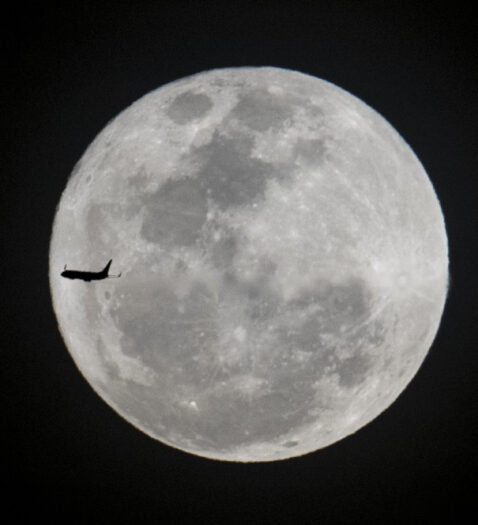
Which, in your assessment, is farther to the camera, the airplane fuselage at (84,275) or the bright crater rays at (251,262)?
the airplane fuselage at (84,275)

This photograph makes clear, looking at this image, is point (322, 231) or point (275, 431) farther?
point (275, 431)

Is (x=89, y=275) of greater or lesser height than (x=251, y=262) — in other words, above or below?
below

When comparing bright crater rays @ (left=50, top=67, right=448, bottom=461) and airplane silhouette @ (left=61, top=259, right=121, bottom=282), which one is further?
airplane silhouette @ (left=61, top=259, right=121, bottom=282)

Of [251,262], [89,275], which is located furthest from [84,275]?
[251,262]

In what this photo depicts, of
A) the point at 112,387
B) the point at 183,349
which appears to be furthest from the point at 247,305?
the point at 112,387

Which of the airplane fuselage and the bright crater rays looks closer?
the bright crater rays

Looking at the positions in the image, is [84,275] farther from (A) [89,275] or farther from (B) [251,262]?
(B) [251,262]

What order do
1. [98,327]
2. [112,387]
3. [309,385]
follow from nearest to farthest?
[309,385] < [98,327] < [112,387]

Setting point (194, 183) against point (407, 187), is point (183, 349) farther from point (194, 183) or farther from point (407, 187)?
point (407, 187)
